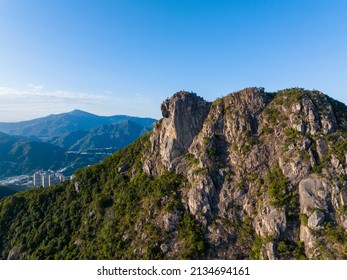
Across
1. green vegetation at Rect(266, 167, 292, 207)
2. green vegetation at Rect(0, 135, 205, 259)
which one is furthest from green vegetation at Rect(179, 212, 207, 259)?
green vegetation at Rect(266, 167, 292, 207)

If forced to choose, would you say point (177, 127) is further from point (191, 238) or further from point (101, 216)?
point (101, 216)

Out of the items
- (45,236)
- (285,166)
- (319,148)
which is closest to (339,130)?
(319,148)

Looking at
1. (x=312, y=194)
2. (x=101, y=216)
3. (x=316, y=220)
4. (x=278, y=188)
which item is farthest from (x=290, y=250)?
(x=101, y=216)

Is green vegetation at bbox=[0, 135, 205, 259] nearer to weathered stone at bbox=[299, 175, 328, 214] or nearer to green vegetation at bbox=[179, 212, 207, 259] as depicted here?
green vegetation at bbox=[179, 212, 207, 259]

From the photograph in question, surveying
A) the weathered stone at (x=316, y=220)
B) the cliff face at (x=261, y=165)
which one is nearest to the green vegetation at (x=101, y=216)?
the cliff face at (x=261, y=165)

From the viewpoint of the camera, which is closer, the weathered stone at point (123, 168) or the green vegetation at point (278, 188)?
the green vegetation at point (278, 188)

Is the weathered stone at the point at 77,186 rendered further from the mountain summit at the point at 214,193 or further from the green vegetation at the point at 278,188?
the green vegetation at the point at 278,188
